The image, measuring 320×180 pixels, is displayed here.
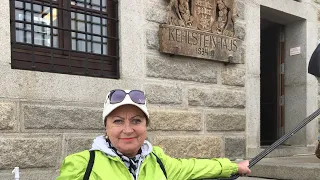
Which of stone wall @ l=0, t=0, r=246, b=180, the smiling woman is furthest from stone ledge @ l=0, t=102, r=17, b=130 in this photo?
the smiling woman

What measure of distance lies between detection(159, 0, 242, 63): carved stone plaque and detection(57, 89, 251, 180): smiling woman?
293cm

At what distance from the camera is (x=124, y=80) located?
4.60m

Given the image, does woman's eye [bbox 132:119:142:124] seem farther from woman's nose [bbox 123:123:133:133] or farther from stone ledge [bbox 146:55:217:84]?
stone ledge [bbox 146:55:217:84]

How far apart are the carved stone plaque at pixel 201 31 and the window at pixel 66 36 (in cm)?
73

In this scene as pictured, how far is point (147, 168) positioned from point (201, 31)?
139 inches

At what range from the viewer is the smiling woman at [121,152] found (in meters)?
1.80

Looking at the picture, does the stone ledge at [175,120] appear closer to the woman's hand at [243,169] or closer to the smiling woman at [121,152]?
the woman's hand at [243,169]

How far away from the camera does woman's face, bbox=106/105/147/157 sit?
1.94m

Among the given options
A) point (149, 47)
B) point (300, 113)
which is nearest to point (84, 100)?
point (149, 47)

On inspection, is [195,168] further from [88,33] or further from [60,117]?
[88,33]

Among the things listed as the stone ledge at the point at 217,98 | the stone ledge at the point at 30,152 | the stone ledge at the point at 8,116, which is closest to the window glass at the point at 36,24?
the stone ledge at the point at 8,116

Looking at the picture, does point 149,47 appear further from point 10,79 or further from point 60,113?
point 10,79

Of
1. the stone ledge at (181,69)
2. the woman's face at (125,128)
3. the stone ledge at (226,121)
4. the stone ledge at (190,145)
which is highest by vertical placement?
the stone ledge at (181,69)

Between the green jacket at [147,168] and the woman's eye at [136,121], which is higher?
the woman's eye at [136,121]
